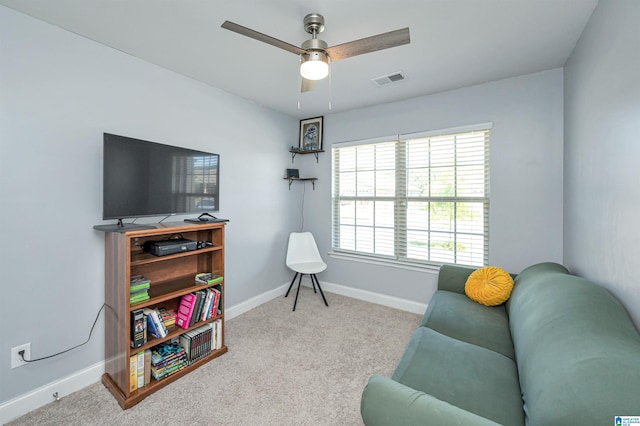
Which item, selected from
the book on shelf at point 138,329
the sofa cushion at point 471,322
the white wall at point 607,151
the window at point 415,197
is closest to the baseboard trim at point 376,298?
the window at point 415,197

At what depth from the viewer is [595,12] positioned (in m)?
1.61

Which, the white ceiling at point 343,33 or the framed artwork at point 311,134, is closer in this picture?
the white ceiling at point 343,33

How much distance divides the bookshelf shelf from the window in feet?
6.26

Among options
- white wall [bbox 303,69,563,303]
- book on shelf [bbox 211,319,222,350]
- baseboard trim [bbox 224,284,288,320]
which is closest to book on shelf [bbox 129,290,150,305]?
book on shelf [bbox 211,319,222,350]

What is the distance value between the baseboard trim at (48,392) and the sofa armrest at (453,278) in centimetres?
299

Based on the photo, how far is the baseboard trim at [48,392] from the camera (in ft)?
5.29

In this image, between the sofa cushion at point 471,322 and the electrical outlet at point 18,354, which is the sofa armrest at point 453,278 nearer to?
the sofa cushion at point 471,322

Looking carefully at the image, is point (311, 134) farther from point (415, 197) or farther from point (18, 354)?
point (18, 354)

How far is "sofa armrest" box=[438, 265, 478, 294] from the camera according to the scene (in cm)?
243

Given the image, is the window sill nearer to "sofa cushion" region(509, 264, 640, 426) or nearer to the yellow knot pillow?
the yellow knot pillow

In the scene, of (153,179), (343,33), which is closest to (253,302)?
(153,179)

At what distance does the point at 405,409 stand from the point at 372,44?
1.79 meters

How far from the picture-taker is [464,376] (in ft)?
4.31

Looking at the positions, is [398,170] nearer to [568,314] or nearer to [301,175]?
[301,175]
